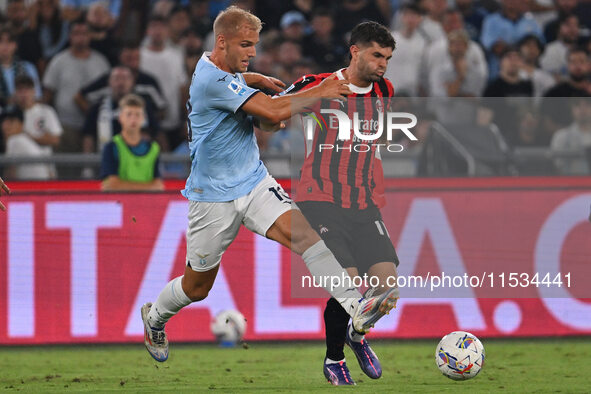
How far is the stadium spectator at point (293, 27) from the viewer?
1183 centimetres

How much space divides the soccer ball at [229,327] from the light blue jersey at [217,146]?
7.37ft

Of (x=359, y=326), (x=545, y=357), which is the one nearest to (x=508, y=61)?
(x=545, y=357)

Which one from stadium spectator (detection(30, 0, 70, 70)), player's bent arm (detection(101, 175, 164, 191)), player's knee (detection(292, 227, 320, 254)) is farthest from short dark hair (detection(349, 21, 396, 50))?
stadium spectator (detection(30, 0, 70, 70))

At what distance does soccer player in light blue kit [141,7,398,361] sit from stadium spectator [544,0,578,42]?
23.3ft

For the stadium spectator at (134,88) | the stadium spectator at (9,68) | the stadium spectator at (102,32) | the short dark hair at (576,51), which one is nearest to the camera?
the stadium spectator at (134,88)

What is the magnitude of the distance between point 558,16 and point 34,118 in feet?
20.5

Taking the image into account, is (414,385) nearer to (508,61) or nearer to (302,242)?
(302,242)

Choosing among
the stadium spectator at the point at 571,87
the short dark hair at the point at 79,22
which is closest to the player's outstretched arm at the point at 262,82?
the stadium spectator at the point at 571,87

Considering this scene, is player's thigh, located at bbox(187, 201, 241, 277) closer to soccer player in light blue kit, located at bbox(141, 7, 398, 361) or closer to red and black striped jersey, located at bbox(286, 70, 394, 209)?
soccer player in light blue kit, located at bbox(141, 7, 398, 361)

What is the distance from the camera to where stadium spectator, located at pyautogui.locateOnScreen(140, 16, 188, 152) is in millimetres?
11195

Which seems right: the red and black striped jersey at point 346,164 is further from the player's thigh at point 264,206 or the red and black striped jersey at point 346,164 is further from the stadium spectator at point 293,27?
the stadium spectator at point 293,27

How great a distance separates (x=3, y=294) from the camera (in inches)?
335

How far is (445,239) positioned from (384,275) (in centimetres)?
244

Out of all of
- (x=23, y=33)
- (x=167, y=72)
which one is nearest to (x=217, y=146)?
(x=167, y=72)
